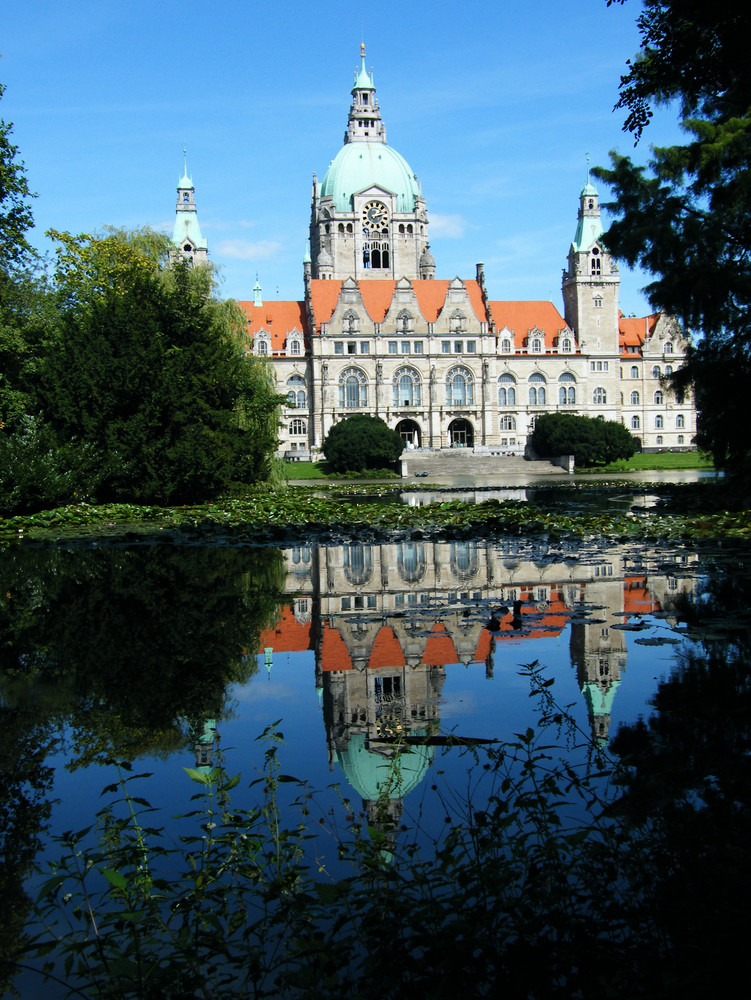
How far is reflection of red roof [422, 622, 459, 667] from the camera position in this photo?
7.11m

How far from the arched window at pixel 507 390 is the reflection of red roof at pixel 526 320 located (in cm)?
279

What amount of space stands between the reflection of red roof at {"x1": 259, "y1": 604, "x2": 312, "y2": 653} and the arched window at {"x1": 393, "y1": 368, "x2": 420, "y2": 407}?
222ft

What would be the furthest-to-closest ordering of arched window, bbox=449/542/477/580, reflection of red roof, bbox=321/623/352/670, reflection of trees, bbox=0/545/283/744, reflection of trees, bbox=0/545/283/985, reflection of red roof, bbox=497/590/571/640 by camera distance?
arched window, bbox=449/542/477/580
reflection of red roof, bbox=497/590/571/640
reflection of red roof, bbox=321/623/352/670
reflection of trees, bbox=0/545/283/744
reflection of trees, bbox=0/545/283/985

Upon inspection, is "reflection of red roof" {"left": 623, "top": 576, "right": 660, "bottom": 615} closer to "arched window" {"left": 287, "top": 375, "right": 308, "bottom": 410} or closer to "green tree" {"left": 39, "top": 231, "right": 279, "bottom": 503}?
"green tree" {"left": 39, "top": 231, "right": 279, "bottom": 503}

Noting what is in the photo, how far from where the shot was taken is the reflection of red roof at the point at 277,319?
253 ft

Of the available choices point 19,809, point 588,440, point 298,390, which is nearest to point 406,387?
point 298,390

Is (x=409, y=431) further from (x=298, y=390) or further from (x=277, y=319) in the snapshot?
(x=277, y=319)

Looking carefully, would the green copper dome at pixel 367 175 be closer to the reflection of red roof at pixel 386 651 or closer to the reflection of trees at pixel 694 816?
the reflection of red roof at pixel 386 651

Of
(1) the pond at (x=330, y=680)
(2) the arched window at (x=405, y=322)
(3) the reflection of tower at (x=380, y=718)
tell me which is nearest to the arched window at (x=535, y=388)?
(2) the arched window at (x=405, y=322)

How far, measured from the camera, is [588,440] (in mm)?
56000

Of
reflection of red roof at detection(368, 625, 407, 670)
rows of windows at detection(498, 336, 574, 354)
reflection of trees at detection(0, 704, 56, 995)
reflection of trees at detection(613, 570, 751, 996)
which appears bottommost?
reflection of trees at detection(0, 704, 56, 995)

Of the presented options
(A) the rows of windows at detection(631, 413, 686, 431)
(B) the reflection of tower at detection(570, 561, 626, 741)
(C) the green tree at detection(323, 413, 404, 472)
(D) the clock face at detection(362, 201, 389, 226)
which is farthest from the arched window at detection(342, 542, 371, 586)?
(D) the clock face at detection(362, 201, 389, 226)

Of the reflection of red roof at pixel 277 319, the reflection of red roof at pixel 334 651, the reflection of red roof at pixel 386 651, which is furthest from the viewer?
the reflection of red roof at pixel 277 319

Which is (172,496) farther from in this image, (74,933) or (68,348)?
(74,933)
